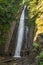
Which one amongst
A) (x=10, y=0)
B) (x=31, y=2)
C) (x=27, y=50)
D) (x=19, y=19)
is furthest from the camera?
(x=10, y=0)

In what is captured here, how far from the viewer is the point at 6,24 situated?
61.3 ft

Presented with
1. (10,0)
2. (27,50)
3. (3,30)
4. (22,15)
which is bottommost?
(27,50)

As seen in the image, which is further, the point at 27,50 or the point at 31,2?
the point at 31,2

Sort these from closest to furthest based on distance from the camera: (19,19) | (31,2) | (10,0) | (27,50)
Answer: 1. (27,50)
2. (31,2)
3. (19,19)
4. (10,0)

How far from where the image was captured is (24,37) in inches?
733

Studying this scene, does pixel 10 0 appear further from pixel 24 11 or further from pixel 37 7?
pixel 37 7

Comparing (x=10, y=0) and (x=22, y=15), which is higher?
(x=10, y=0)

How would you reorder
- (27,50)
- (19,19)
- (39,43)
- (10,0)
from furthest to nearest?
1. (10,0)
2. (19,19)
3. (27,50)
4. (39,43)

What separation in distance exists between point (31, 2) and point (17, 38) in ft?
10.1

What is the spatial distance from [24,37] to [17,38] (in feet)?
1.99

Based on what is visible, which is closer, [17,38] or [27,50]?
[27,50]

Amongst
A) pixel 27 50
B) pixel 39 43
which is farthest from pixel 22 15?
pixel 39 43

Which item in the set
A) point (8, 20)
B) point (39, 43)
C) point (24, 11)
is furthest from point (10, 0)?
point (39, 43)

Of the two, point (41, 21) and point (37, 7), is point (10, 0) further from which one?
point (41, 21)
